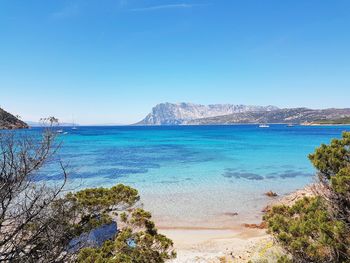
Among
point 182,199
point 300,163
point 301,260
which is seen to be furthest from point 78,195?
point 300,163

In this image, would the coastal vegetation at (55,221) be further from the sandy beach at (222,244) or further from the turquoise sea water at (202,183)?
the sandy beach at (222,244)

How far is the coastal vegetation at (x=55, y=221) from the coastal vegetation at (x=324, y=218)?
3.38 meters

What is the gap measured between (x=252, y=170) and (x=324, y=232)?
3086 centimetres

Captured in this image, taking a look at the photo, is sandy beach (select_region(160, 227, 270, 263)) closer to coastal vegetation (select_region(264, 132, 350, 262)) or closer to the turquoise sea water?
the turquoise sea water

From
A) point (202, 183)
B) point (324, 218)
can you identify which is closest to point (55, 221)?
point (324, 218)

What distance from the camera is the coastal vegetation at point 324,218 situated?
6.02m

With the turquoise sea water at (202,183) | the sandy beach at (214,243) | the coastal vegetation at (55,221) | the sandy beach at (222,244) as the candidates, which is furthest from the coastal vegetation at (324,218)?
the turquoise sea water at (202,183)

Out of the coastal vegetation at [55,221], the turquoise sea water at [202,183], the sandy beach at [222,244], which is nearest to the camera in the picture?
the coastal vegetation at [55,221]

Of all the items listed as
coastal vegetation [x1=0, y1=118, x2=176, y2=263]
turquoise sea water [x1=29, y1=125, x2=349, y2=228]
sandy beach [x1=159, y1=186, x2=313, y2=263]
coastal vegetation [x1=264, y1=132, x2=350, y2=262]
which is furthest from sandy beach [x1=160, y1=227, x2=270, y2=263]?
coastal vegetation [x1=264, y1=132, x2=350, y2=262]

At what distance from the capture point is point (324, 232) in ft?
19.8

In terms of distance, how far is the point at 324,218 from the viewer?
6375mm

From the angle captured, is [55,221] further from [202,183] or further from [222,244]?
[202,183]

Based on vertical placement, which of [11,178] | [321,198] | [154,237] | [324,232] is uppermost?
[11,178]

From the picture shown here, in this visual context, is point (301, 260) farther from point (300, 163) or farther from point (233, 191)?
point (300, 163)
